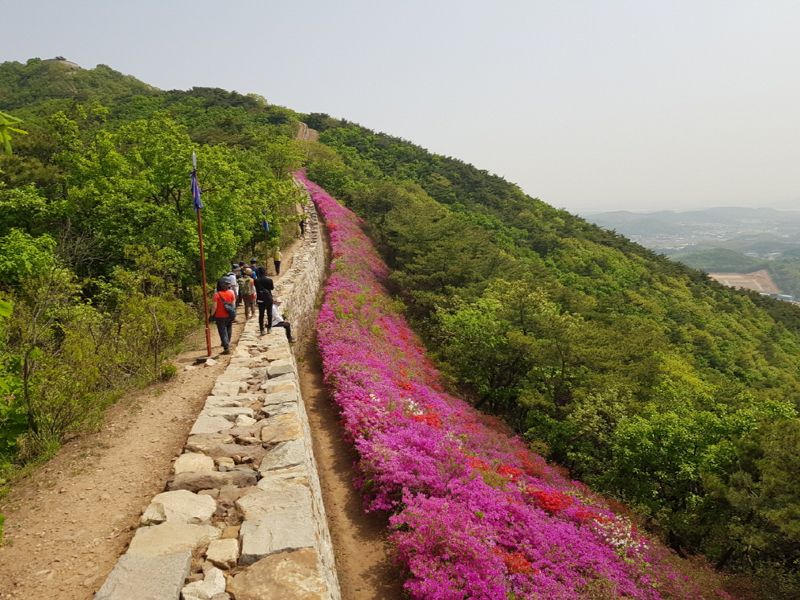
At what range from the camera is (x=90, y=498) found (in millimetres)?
5609

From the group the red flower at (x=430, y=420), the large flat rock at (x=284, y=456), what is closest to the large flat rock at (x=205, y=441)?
the large flat rock at (x=284, y=456)

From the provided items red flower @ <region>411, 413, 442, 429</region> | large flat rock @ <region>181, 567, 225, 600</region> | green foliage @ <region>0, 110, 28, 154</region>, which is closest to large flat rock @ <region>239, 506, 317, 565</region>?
large flat rock @ <region>181, 567, 225, 600</region>

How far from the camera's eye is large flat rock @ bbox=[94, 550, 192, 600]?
388cm

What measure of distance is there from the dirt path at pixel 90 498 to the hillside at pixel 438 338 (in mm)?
711

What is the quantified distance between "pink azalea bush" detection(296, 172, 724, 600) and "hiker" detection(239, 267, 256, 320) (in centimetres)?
268

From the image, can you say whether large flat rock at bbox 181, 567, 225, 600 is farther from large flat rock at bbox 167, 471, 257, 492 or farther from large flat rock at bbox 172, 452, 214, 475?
large flat rock at bbox 172, 452, 214, 475

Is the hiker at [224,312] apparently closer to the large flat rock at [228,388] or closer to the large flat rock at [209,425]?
the large flat rock at [228,388]

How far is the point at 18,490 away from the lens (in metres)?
5.80

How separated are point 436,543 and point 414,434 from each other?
8.48 feet

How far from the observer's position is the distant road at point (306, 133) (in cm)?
6525

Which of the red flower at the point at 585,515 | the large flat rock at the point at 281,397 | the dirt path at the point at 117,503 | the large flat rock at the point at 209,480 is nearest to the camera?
the dirt path at the point at 117,503

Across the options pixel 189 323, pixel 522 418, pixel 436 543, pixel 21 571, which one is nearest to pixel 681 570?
pixel 436 543

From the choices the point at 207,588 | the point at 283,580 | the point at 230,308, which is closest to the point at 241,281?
the point at 230,308

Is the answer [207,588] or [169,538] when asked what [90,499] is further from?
[207,588]
